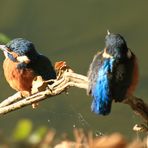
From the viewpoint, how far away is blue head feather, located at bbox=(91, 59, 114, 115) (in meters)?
1.55

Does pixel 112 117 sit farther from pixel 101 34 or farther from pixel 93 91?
pixel 93 91

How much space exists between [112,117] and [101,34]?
0.95m

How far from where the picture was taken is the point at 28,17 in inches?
235

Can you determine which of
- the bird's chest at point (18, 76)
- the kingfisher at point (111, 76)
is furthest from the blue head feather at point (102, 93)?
the bird's chest at point (18, 76)

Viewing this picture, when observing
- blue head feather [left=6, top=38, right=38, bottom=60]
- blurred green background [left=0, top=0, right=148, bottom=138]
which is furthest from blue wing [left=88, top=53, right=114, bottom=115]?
blurred green background [left=0, top=0, right=148, bottom=138]

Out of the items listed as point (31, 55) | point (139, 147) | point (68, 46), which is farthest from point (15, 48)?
point (68, 46)

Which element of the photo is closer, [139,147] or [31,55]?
[139,147]

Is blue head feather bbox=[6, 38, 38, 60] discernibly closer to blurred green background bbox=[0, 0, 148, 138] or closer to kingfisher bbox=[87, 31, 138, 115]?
kingfisher bbox=[87, 31, 138, 115]

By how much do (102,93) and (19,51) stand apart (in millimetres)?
944

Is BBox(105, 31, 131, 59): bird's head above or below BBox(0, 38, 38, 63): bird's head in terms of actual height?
above

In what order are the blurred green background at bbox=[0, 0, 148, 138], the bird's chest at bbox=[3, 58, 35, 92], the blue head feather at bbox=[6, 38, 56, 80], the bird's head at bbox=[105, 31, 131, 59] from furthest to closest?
the blurred green background at bbox=[0, 0, 148, 138] → the blue head feather at bbox=[6, 38, 56, 80] → the bird's chest at bbox=[3, 58, 35, 92] → the bird's head at bbox=[105, 31, 131, 59]

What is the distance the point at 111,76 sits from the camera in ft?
5.33

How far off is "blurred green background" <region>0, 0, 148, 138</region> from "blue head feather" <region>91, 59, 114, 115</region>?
2988mm

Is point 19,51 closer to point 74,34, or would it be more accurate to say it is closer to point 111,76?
point 111,76
